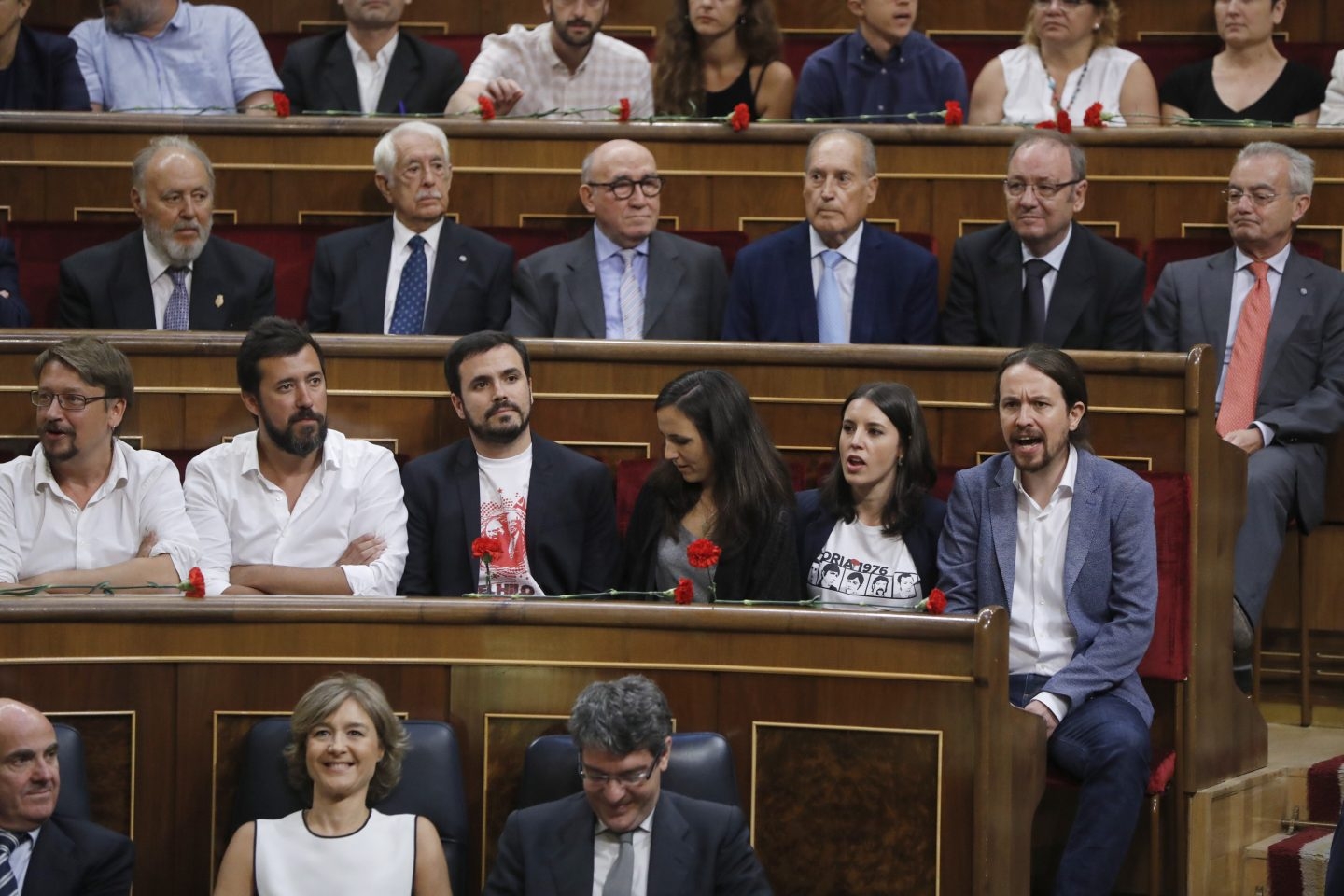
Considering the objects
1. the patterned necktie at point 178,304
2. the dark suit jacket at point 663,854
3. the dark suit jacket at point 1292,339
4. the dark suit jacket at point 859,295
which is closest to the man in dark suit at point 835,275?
the dark suit jacket at point 859,295

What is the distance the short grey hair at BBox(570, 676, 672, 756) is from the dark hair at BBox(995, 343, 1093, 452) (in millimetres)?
624

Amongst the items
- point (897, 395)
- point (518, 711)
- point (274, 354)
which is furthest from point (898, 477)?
point (274, 354)

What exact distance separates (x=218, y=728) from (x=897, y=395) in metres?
0.81

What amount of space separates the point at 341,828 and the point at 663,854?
309mm

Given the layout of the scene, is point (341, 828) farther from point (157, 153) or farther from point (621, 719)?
point (157, 153)

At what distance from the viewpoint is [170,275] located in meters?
2.71

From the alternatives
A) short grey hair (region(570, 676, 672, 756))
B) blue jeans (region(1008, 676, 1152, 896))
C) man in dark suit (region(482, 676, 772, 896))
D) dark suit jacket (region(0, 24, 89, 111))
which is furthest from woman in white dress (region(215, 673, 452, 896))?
dark suit jacket (region(0, 24, 89, 111))

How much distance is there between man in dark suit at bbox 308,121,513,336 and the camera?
2.74m

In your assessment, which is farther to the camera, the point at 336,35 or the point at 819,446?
the point at 336,35

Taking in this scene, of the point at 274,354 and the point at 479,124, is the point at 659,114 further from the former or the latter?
the point at 274,354

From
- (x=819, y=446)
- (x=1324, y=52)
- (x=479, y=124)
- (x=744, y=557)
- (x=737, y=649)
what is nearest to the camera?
(x=737, y=649)

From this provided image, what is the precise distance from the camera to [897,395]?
215cm

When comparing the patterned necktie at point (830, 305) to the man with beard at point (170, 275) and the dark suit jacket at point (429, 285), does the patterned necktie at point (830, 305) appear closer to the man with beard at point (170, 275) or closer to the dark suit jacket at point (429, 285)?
the dark suit jacket at point (429, 285)

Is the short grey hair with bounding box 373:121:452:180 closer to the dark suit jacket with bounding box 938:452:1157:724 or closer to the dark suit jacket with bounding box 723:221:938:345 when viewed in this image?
the dark suit jacket with bounding box 723:221:938:345
